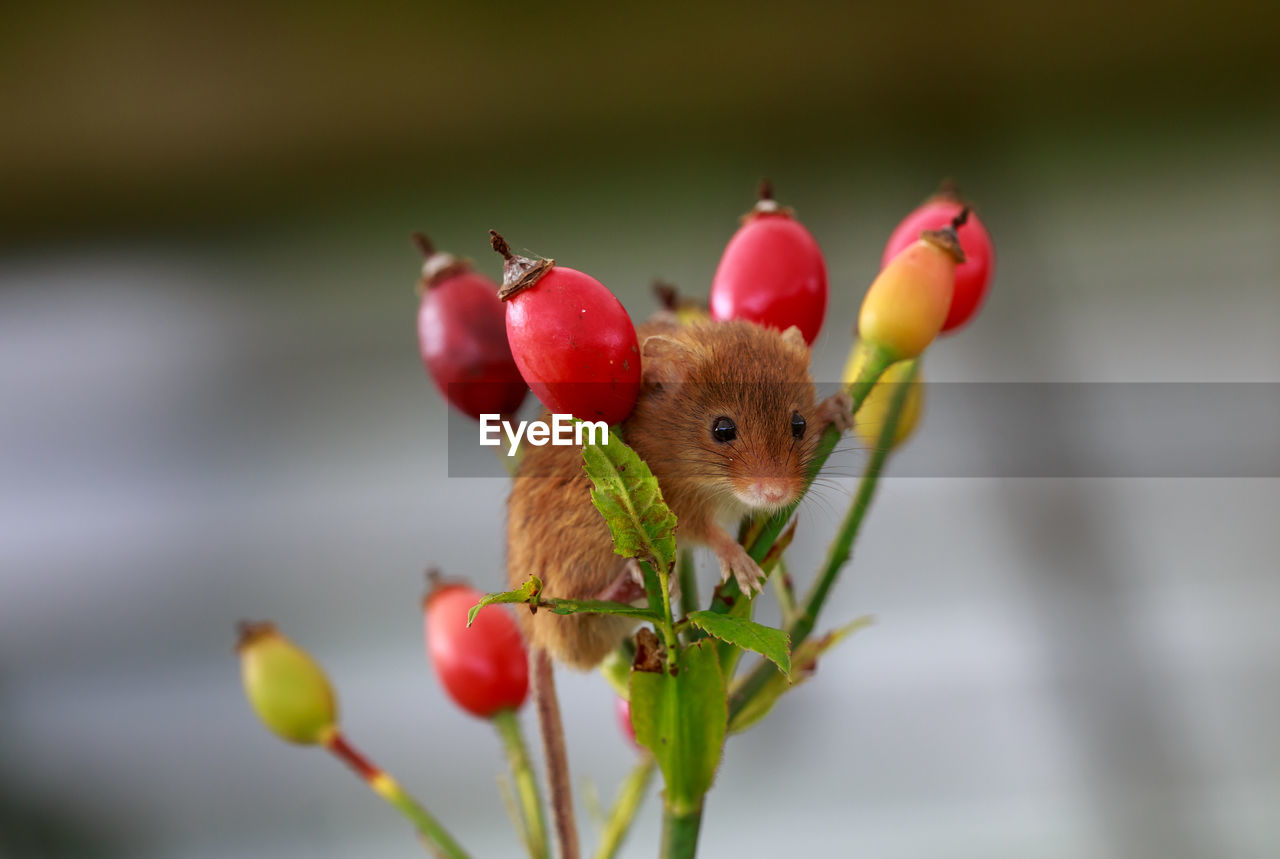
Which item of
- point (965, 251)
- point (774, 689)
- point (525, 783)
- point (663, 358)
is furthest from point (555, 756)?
point (965, 251)

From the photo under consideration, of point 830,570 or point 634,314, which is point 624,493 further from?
point 634,314

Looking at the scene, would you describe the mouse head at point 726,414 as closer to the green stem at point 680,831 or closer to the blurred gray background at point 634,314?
the green stem at point 680,831

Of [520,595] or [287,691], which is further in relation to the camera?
[287,691]

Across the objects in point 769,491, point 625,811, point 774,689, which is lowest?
point 625,811

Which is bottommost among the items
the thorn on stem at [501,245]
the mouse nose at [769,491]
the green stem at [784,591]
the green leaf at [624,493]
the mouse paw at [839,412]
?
the green stem at [784,591]

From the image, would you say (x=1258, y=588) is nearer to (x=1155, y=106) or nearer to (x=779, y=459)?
(x=1155, y=106)

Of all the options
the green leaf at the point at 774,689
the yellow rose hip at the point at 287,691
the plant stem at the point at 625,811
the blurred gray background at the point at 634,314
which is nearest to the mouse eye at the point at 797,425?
the green leaf at the point at 774,689

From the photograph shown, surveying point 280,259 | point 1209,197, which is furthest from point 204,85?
point 1209,197
